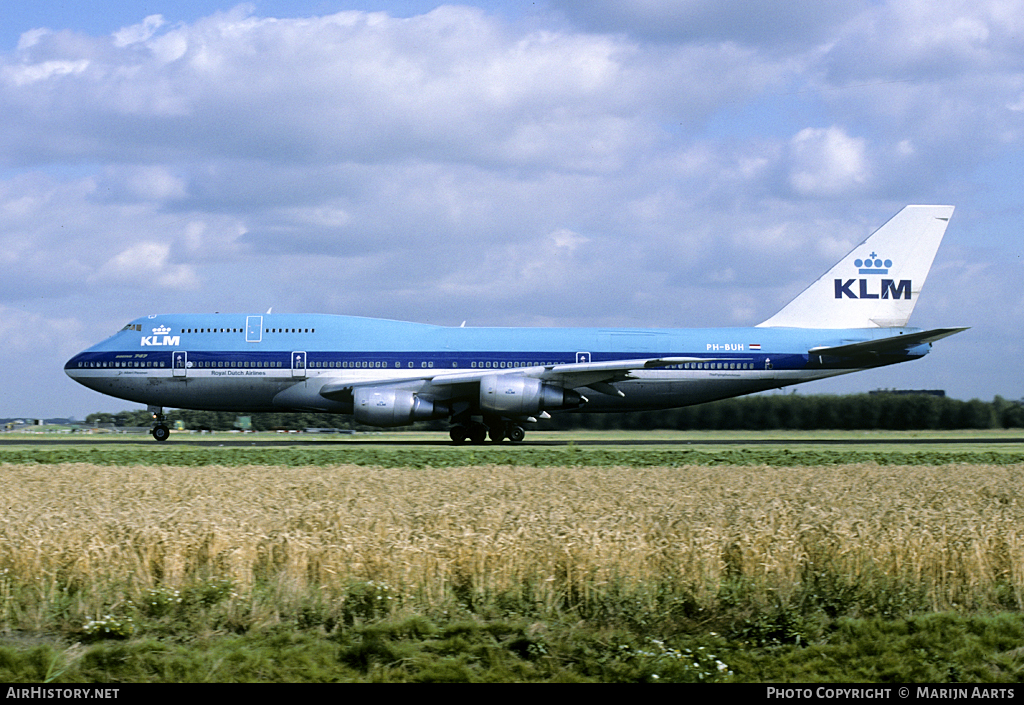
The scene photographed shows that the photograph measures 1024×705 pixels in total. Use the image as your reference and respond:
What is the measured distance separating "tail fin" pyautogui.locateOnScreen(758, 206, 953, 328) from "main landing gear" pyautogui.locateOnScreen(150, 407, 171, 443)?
24.2 m

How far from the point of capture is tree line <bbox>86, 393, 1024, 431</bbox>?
4156 centimetres

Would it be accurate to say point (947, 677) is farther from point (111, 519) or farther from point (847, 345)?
point (847, 345)

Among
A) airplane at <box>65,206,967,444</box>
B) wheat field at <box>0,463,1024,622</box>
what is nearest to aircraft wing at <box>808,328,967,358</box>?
airplane at <box>65,206,967,444</box>

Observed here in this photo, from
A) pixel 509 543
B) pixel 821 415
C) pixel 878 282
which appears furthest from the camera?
pixel 821 415

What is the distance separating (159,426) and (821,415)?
2785 cm

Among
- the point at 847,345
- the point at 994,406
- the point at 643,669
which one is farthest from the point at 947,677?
the point at 994,406

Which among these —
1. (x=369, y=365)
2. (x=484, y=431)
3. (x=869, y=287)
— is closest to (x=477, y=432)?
(x=484, y=431)

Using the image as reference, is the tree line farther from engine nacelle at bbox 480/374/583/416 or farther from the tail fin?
engine nacelle at bbox 480/374/583/416

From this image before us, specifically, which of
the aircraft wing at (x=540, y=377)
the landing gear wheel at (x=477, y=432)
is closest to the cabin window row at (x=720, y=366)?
the aircraft wing at (x=540, y=377)

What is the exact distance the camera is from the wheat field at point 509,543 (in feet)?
30.0

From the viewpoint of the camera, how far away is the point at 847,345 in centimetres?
3653

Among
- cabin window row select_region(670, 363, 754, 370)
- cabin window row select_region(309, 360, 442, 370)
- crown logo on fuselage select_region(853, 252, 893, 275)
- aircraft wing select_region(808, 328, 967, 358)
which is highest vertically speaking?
crown logo on fuselage select_region(853, 252, 893, 275)

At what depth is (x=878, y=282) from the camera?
129 ft

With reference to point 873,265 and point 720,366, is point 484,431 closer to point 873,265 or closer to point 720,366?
point 720,366
